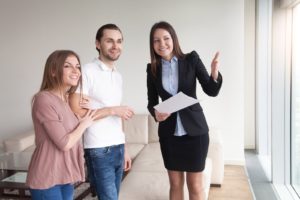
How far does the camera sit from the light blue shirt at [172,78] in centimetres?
189

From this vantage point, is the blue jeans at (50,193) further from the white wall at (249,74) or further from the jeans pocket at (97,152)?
the white wall at (249,74)

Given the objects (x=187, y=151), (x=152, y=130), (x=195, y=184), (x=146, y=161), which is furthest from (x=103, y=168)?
(x=152, y=130)

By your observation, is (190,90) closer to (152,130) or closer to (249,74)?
(152,130)

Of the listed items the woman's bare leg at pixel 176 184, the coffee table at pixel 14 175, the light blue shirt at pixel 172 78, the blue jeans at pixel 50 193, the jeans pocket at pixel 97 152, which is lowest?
the coffee table at pixel 14 175

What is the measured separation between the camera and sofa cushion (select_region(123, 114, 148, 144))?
3961mm

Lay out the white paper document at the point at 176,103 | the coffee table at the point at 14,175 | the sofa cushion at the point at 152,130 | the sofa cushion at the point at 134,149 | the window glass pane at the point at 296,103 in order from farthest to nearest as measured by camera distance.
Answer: the sofa cushion at the point at 152,130
the sofa cushion at the point at 134,149
the window glass pane at the point at 296,103
the coffee table at the point at 14,175
the white paper document at the point at 176,103

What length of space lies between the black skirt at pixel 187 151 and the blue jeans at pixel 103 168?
364 mm

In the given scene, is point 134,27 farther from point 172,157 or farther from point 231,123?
point 172,157

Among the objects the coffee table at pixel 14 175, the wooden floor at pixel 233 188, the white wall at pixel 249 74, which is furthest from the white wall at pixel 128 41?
the coffee table at pixel 14 175

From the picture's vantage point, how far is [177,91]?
1.90 meters

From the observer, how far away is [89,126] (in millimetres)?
1598

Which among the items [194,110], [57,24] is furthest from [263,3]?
[194,110]

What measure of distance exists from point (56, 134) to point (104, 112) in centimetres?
30

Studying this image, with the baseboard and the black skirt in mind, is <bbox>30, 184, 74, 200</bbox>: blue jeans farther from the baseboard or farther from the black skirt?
the baseboard
